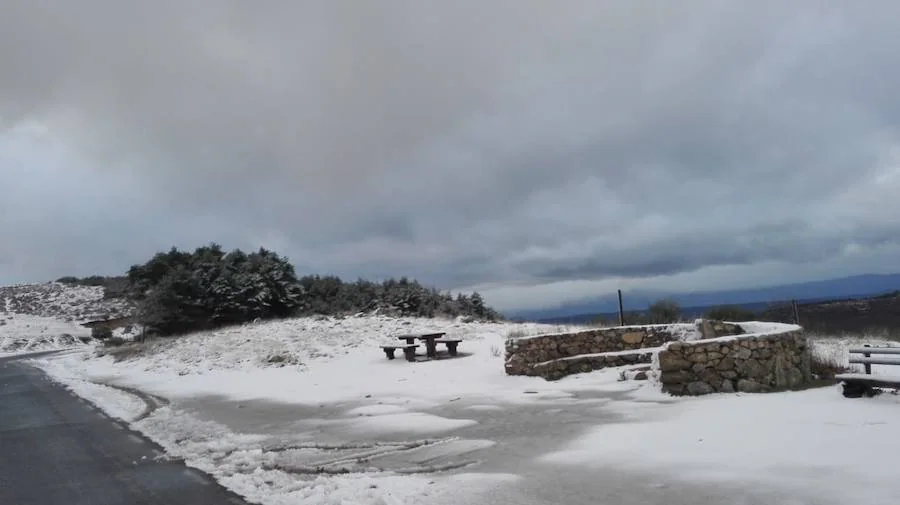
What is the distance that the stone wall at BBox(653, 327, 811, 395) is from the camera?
425 inches

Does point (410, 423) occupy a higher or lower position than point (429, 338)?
lower

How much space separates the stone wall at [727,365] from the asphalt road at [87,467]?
24.7 ft

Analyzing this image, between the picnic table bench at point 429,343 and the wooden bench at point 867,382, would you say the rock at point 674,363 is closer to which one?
the wooden bench at point 867,382

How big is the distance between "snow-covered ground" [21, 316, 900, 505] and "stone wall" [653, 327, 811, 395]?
1.54 ft

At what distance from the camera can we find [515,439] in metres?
8.64

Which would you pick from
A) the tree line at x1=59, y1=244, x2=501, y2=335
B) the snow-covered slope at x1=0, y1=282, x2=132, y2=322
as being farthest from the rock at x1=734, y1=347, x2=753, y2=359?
the snow-covered slope at x1=0, y1=282, x2=132, y2=322

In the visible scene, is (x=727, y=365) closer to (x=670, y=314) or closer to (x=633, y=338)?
(x=633, y=338)

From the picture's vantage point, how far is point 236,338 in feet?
86.2

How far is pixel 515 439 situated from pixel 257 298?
1002 inches

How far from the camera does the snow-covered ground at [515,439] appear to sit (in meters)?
5.95

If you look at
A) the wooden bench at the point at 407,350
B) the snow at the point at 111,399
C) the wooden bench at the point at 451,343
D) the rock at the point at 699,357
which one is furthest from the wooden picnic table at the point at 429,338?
the rock at the point at 699,357

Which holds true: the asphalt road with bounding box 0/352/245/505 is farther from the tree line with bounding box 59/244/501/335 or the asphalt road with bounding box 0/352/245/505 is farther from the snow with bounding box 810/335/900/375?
the tree line with bounding box 59/244/501/335

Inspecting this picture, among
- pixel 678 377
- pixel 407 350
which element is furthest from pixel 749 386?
pixel 407 350

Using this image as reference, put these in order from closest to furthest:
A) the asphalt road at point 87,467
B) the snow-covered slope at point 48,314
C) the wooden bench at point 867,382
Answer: the asphalt road at point 87,467, the wooden bench at point 867,382, the snow-covered slope at point 48,314
